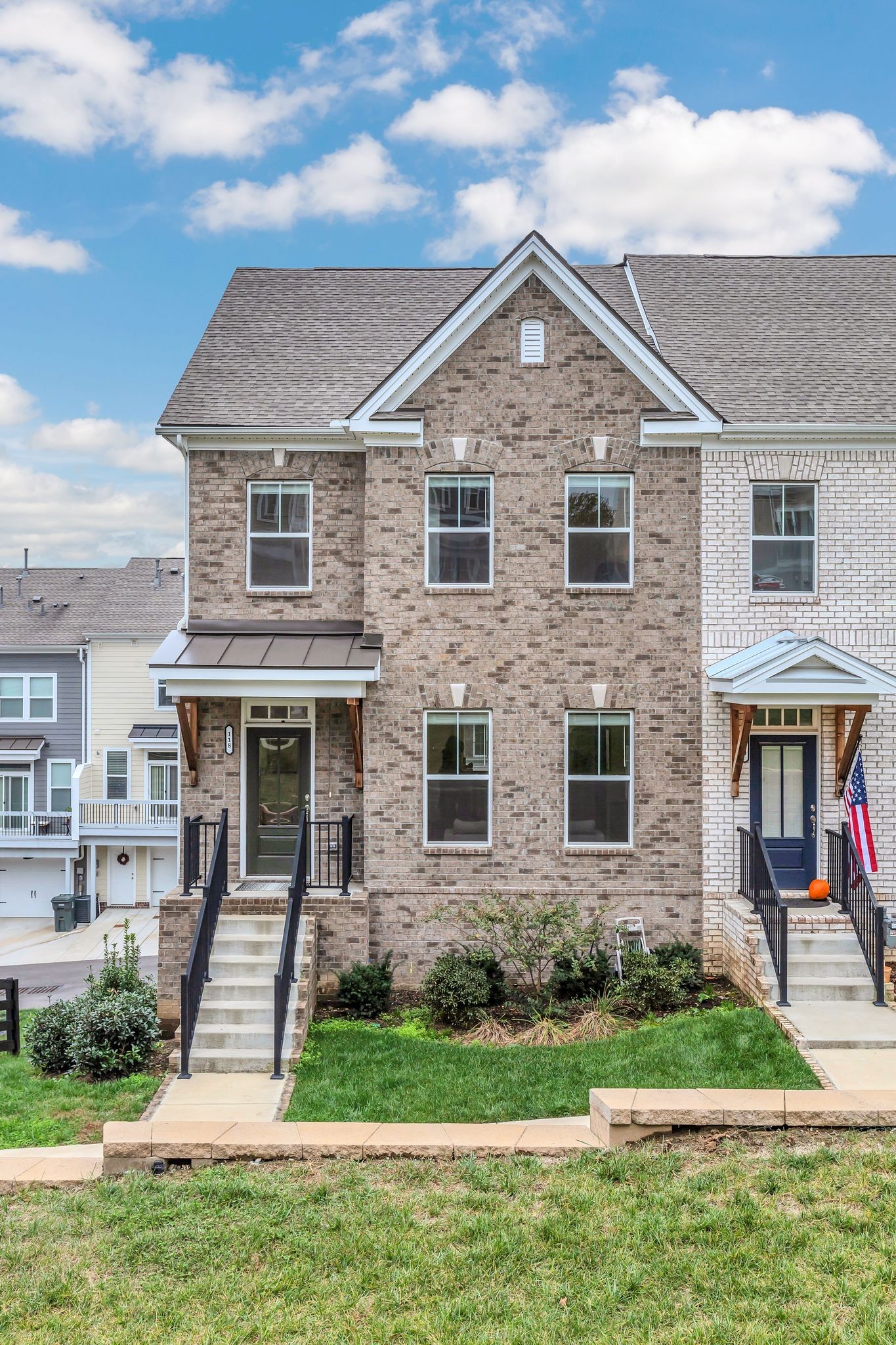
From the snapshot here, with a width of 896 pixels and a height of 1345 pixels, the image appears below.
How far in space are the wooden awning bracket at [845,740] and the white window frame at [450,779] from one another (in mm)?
4608

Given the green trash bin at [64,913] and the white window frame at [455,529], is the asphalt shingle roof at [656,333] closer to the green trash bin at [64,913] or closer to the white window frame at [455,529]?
the white window frame at [455,529]

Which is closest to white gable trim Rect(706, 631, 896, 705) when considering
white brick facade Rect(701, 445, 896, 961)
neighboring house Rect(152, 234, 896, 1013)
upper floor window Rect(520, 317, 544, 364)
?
neighboring house Rect(152, 234, 896, 1013)

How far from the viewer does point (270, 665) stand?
40.0 ft

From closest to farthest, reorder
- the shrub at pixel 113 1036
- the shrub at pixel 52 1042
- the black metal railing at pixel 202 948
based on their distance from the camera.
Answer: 1. the black metal railing at pixel 202 948
2. the shrub at pixel 113 1036
3. the shrub at pixel 52 1042

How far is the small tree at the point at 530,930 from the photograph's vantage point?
1159 cm

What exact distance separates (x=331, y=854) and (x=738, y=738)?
5.62 meters

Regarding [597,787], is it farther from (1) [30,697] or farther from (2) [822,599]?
(1) [30,697]

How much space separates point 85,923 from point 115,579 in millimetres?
12729

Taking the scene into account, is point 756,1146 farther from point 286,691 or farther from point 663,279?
point 663,279

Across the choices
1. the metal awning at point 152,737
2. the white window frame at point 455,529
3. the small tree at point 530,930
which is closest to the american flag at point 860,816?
the small tree at point 530,930

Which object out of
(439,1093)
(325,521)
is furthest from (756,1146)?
(325,521)

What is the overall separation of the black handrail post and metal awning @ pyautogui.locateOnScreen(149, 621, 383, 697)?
1.64 metres

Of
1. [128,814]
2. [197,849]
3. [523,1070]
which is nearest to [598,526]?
[197,849]

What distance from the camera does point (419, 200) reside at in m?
21.2
